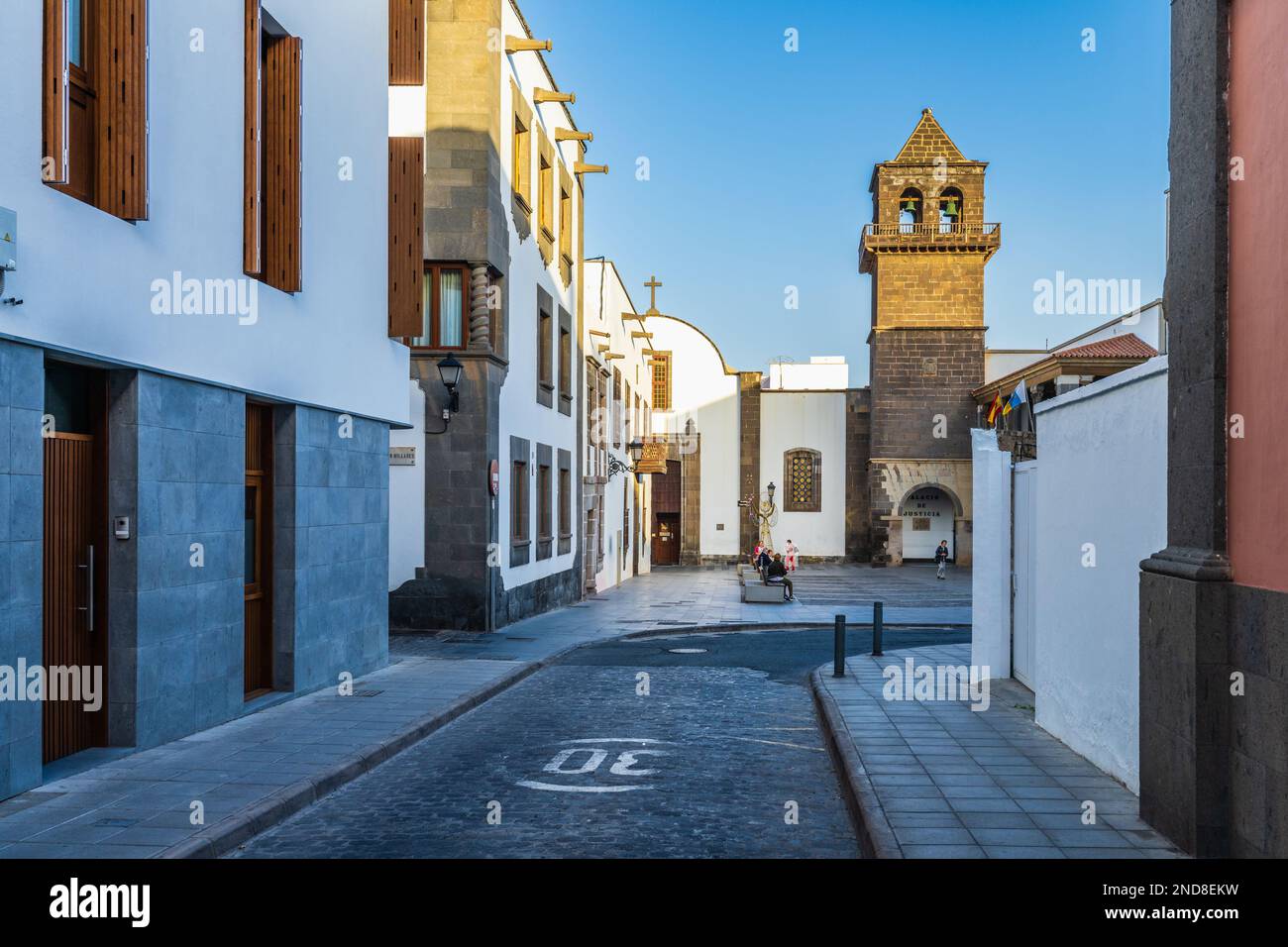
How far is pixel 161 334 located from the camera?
7707 mm

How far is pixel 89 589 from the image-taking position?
734 centimetres

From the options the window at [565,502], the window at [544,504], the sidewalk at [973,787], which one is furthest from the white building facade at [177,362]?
the window at [565,502]

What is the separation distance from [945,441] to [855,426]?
3917 millimetres

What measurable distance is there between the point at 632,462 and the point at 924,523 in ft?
46.8

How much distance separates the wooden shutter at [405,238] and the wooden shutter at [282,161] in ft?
8.63

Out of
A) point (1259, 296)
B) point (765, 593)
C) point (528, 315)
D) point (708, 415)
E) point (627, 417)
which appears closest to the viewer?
point (1259, 296)

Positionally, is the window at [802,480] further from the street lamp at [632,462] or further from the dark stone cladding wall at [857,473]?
the street lamp at [632,462]

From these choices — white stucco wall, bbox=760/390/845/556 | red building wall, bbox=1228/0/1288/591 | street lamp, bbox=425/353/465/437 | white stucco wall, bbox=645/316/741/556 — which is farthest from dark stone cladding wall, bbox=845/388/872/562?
red building wall, bbox=1228/0/1288/591

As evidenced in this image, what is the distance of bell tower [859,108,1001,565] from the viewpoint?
41.0 metres

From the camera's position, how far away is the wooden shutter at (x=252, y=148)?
8.97m

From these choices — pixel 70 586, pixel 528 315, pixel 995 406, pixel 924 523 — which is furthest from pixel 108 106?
pixel 924 523

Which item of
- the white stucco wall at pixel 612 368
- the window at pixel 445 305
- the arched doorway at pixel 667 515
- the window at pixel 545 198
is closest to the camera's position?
the window at pixel 445 305

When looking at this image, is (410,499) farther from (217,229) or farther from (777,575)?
(777,575)

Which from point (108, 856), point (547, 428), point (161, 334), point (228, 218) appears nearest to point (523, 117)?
point (547, 428)
